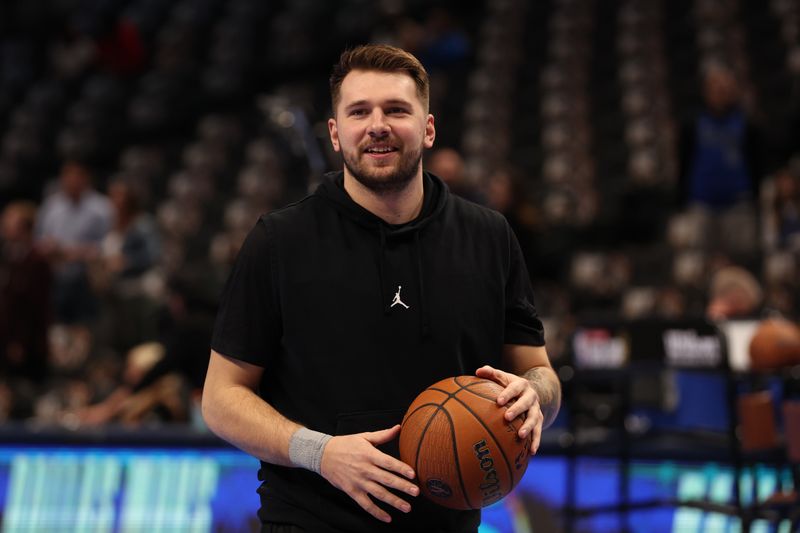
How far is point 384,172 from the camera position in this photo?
8.28ft

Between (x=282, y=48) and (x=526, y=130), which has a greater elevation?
(x=282, y=48)

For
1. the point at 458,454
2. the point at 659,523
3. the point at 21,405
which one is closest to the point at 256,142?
the point at 21,405

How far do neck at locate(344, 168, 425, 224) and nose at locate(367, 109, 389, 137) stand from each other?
0.50 ft

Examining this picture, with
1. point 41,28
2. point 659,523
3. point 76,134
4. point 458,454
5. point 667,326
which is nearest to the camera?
point 458,454

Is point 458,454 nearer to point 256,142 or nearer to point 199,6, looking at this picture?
point 256,142

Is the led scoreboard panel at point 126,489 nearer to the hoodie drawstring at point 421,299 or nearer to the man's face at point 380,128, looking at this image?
the hoodie drawstring at point 421,299

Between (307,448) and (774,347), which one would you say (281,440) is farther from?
(774,347)

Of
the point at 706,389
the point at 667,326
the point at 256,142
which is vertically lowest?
the point at 706,389

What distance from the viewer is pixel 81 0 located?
58.4 feet

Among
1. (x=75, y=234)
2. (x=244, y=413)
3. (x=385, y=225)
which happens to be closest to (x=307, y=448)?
(x=244, y=413)

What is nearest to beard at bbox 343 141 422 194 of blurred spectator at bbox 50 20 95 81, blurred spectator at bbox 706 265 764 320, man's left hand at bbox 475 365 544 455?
man's left hand at bbox 475 365 544 455

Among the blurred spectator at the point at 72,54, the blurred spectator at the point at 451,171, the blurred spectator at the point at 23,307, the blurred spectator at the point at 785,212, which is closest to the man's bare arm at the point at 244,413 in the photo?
the blurred spectator at the point at 451,171

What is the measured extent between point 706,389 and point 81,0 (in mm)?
14994

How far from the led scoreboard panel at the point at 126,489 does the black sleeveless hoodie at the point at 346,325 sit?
10.2 feet
